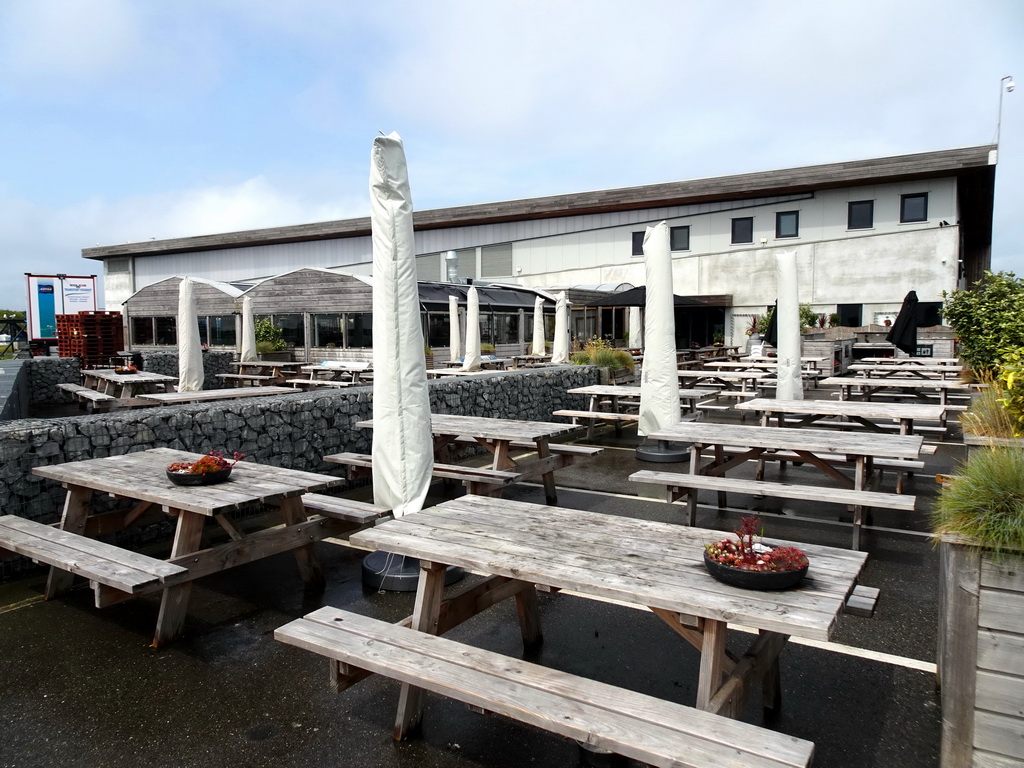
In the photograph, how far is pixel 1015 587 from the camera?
2.32m

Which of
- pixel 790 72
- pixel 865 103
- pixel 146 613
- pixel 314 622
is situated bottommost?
pixel 146 613

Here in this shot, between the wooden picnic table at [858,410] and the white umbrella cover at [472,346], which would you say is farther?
the white umbrella cover at [472,346]

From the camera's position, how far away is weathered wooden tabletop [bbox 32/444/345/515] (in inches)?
155

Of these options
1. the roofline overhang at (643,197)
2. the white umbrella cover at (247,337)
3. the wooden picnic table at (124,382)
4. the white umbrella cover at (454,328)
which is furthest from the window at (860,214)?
the wooden picnic table at (124,382)

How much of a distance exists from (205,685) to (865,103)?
85.5 feet

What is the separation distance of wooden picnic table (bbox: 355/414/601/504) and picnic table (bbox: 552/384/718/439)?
5.73 ft

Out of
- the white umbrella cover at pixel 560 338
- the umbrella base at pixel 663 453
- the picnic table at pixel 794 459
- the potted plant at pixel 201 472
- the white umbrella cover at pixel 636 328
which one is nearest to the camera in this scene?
the potted plant at pixel 201 472

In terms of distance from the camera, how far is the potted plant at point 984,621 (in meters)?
2.31

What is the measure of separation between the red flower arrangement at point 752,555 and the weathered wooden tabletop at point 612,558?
91mm

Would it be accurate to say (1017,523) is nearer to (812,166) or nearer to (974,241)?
(812,166)

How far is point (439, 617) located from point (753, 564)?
1.47 m

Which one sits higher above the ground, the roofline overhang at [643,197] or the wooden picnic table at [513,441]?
the roofline overhang at [643,197]

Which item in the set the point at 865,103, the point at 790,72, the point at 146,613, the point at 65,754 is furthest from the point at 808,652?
the point at 865,103

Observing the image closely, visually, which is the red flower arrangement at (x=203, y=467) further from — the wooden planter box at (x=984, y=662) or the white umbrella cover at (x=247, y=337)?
the white umbrella cover at (x=247, y=337)
